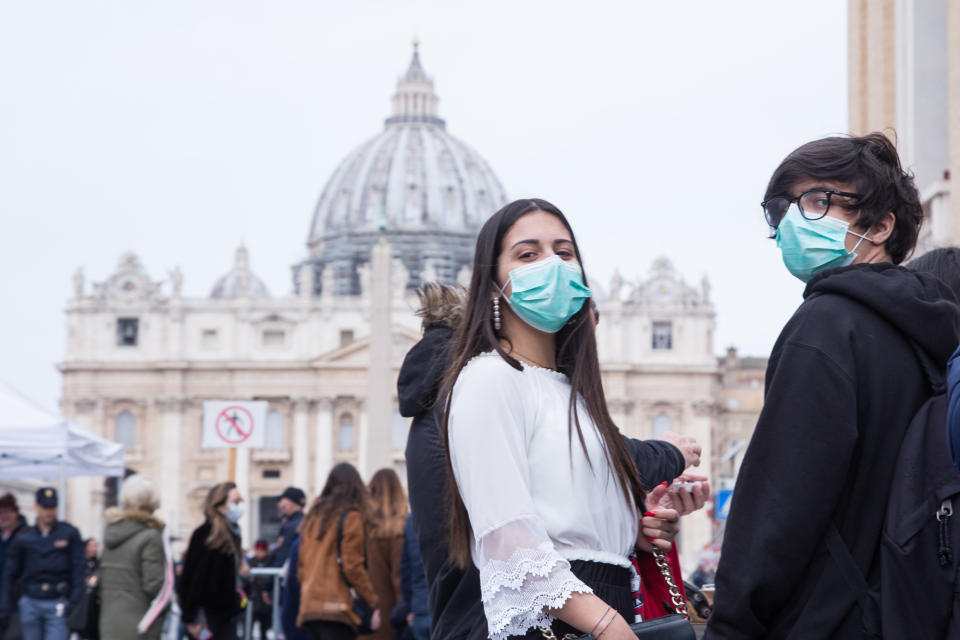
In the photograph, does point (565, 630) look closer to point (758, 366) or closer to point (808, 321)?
point (808, 321)

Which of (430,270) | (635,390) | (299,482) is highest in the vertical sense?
(430,270)

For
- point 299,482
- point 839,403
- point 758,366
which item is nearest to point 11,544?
point 839,403

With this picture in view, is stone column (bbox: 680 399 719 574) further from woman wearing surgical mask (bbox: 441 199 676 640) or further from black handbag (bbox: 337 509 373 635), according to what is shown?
Result: woman wearing surgical mask (bbox: 441 199 676 640)

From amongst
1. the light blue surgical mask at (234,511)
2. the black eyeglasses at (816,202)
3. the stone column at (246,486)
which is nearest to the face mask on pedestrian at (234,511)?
the light blue surgical mask at (234,511)

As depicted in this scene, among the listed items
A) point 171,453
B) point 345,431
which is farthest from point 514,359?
point 171,453

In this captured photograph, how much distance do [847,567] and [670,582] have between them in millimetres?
553

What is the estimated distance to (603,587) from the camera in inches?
108

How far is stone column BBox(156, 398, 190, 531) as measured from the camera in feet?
218

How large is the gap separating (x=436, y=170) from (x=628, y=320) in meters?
19.8

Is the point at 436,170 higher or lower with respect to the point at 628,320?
higher

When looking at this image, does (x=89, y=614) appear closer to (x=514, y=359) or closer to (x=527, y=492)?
(x=514, y=359)

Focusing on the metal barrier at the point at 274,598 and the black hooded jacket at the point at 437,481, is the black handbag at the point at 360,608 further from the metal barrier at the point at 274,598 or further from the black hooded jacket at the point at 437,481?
the black hooded jacket at the point at 437,481

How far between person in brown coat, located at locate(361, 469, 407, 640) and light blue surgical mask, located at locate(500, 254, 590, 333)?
472 centimetres

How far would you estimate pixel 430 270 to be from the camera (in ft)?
241
